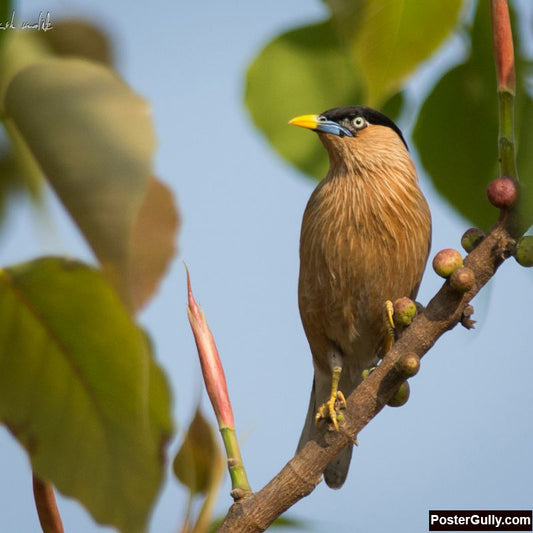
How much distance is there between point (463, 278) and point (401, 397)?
0.27 m

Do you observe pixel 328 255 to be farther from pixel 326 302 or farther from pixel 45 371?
pixel 45 371

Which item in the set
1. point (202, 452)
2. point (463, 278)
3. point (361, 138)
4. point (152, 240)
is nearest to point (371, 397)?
point (463, 278)

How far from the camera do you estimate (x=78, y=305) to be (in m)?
0.58

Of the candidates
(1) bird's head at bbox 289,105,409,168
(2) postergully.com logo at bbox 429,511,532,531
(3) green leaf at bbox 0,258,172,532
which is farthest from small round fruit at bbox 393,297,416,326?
(1) bird's head at bbox 289,105,409,168

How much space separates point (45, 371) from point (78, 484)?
11 cm

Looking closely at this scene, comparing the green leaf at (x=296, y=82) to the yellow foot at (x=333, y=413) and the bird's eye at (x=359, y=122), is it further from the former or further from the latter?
the bird's eye at (x=359, y=122)

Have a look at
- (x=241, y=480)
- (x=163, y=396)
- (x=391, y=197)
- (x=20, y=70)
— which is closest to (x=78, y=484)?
(x=163, y=396)

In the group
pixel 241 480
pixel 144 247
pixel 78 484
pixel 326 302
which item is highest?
pixel 144 247

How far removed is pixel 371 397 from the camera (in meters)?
1.08

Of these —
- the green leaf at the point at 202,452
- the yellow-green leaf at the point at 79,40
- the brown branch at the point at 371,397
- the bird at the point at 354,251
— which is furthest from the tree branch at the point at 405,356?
the bird at the point at 354,251

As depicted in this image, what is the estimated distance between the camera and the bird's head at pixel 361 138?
221 cm

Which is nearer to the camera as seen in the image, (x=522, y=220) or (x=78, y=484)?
(x=78, y=484)

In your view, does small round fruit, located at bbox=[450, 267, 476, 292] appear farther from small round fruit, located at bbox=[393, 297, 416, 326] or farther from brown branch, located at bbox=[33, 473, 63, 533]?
brown branch, located at bbox=[33, 473, 63, 533]

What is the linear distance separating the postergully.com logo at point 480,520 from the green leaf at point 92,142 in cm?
104
